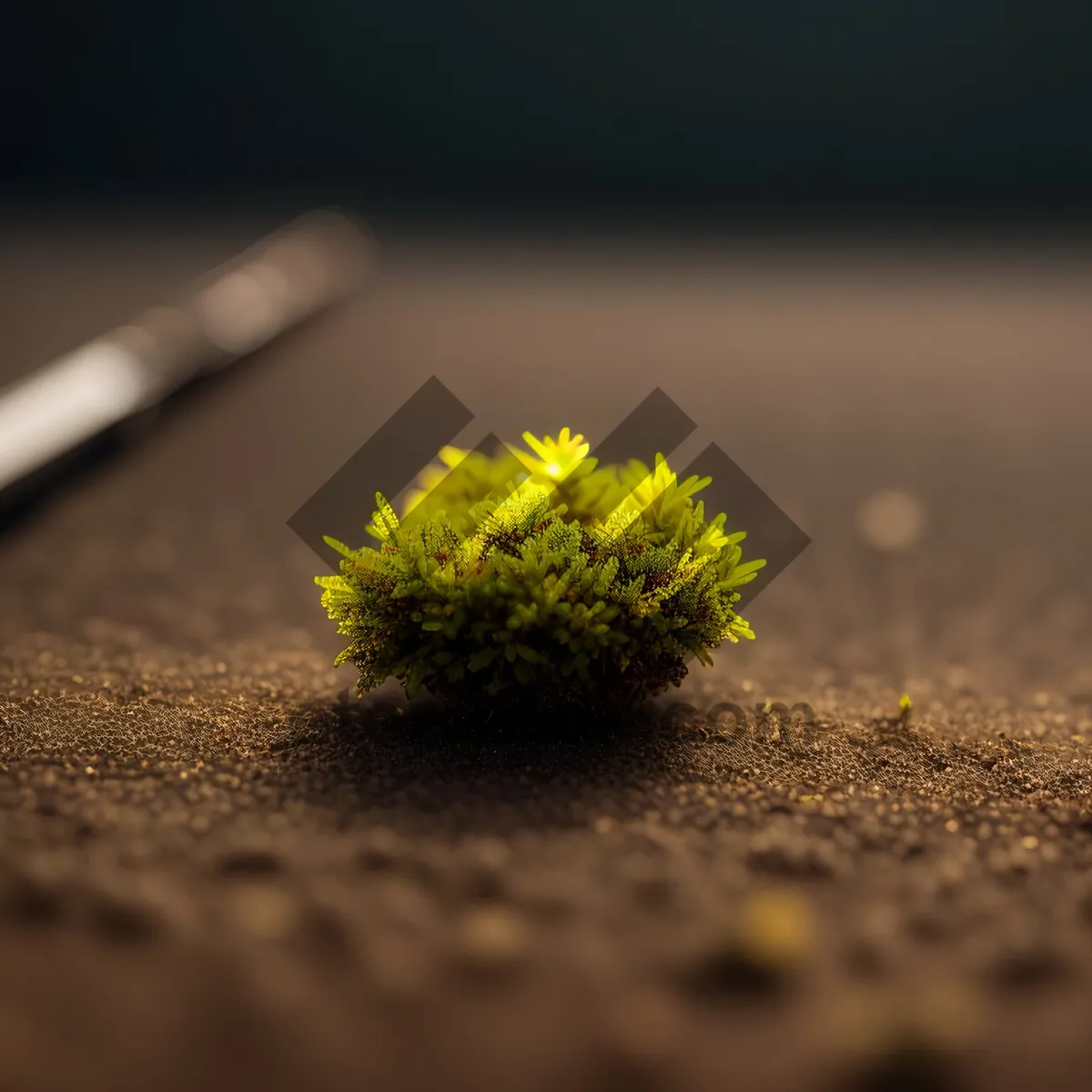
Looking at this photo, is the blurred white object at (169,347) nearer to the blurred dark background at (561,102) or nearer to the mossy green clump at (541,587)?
the mossy green clump at (541,587)

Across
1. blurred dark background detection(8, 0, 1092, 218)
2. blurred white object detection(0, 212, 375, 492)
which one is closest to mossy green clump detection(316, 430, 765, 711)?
blurred white object detection(0, 212, 375, 492)

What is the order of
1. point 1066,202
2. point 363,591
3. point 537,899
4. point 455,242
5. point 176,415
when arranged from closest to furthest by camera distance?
point 537,899 < point 363,591 < point 176,415 < point 455,242 < point 1066,202

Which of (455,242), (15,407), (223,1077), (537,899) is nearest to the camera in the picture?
(223,1077)

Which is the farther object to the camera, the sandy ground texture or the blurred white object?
the blurred white object

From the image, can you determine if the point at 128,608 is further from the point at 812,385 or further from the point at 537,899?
the point at 812,385

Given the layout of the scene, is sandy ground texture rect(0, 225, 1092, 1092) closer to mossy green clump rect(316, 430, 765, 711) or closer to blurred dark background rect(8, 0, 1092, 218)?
mossy green clump rect(316, 430, 765, 711)

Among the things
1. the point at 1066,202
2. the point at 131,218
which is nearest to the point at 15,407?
the point at 131,218

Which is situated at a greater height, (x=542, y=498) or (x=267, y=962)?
(x=542, y=498)

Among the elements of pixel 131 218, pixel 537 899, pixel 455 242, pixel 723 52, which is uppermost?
pixel 723 52
